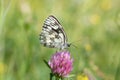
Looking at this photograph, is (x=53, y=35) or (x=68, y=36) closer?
(x=53, y=35)

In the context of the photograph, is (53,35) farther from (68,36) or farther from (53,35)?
(68,36)

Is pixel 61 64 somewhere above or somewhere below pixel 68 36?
below

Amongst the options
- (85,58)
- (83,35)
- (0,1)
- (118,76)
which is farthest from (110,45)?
(0,1)

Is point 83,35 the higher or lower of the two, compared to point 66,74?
higher

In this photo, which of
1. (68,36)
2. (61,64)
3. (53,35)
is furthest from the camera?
(68,36)

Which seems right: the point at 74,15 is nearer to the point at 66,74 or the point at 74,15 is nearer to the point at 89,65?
the point at 89,65

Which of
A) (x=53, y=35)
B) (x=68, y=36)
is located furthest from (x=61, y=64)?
(x=68, y=36)
